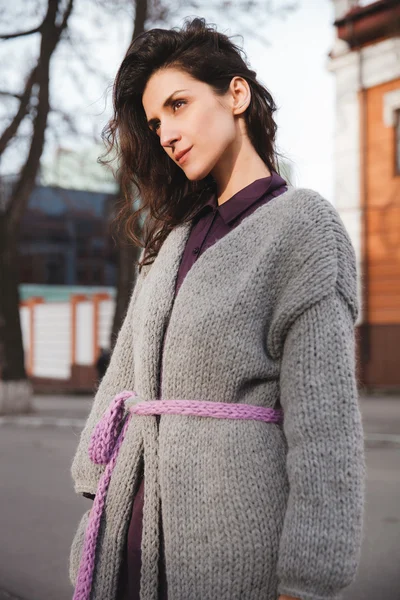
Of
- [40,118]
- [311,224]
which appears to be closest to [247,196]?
[311,224]

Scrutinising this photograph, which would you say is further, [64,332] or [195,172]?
[64,332]

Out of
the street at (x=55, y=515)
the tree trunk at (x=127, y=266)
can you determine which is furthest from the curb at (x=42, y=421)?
the tree trunk at (x=127, y=266)

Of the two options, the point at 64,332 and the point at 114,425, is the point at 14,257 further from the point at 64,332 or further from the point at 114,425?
the point at 114,425

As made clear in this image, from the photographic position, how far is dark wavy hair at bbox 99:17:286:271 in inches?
68.3

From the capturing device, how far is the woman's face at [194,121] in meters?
1.68

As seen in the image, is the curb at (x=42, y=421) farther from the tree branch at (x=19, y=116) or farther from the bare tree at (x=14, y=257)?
the tree branch at (x=19, y=116)

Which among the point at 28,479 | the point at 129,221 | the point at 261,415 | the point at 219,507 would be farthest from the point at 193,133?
the point at 28,479

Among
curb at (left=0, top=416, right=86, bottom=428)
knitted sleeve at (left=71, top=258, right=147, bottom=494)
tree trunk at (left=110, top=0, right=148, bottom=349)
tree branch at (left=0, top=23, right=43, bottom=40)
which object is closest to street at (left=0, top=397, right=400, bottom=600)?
knitted sleeve at (left=71, top=258, right=147, bottom=494)

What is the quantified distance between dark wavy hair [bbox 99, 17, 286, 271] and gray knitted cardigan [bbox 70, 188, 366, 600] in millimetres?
326

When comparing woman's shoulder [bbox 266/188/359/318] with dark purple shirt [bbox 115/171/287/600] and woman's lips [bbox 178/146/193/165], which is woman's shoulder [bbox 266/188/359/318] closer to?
dark purple shirt [bbox 115/171/287/600]

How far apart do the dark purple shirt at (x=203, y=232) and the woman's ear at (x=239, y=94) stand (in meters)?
0.17

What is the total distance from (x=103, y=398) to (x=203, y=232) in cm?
46

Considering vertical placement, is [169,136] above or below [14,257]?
below

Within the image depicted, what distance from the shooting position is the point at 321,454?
53.0 inches
